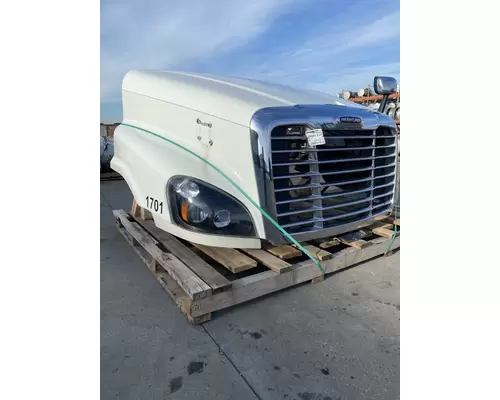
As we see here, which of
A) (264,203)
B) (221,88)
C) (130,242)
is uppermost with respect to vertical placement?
(221,88)

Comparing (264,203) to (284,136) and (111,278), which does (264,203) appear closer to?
(284,136)

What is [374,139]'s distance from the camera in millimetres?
2822

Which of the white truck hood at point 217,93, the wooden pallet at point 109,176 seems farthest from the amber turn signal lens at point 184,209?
the wooden pallet at point 109,176

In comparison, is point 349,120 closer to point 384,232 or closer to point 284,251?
point 284,251

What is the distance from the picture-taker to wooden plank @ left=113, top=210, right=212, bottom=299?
225 cm

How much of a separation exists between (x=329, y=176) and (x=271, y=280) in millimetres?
896

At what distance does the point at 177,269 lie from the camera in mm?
2521

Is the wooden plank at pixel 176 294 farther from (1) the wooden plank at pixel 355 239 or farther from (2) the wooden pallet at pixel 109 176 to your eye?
(2) the wooden pallet at pixel 109 176

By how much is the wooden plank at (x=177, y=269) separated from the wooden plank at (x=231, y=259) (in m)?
0.26

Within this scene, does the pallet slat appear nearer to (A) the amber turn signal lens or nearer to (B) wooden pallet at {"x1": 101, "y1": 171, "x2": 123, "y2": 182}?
(A) the amber turn signal lens

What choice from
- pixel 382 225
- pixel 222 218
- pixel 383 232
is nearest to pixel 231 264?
pixel 222 218

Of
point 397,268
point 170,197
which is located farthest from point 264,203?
point 397,268

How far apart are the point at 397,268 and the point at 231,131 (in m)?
1.94

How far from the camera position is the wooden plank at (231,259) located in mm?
2562
